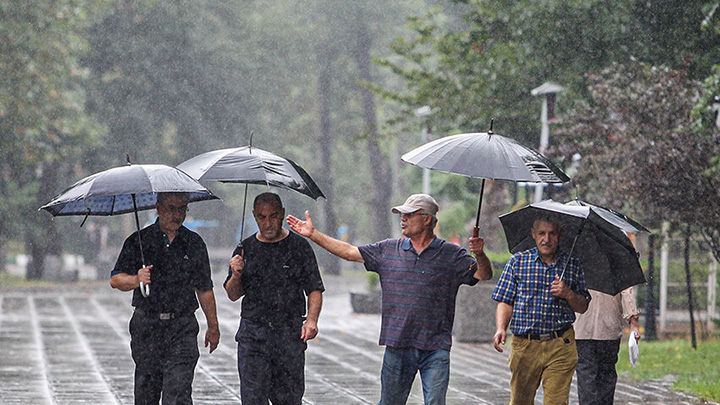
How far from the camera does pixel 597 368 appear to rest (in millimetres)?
9328

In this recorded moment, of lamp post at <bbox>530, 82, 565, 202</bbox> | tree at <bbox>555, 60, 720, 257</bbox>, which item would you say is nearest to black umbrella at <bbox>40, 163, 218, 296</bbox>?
tree at <bbox>555, 60, 720, 257</bbox>

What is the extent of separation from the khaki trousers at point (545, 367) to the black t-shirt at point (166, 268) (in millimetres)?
2172

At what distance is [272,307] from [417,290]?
3.20 ft

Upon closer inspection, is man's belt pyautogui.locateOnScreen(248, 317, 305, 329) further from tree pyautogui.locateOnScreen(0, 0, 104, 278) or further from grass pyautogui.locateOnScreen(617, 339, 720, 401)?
tree pyautogui.locateOnScreen(0, 0, 104, 278)

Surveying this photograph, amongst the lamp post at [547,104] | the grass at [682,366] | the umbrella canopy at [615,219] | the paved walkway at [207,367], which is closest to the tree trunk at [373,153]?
the paved walkway at [207,367]

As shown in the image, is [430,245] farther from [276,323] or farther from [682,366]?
[682,366]

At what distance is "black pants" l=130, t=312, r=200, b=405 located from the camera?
795 centimetres

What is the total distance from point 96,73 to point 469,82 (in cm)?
2686

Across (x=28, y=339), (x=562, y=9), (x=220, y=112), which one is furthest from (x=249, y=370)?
(x=220, y=112)

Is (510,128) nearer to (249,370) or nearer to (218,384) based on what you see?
(218,384)

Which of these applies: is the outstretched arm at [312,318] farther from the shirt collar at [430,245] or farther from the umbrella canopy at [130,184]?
the umbrella canopy at [130,184]

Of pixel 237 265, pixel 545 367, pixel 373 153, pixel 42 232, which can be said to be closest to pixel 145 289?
pixel 237 265

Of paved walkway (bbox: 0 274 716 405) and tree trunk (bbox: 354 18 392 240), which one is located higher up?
tree trunk (bbox: 354 18 392 240)

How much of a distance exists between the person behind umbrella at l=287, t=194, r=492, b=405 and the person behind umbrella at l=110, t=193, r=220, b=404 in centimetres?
86
